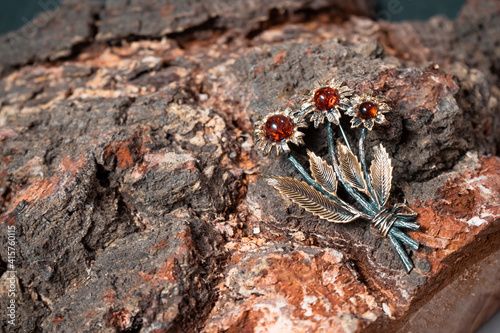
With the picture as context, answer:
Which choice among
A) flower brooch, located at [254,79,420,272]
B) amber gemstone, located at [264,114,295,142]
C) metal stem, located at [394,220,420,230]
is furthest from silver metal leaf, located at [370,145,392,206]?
amber gemstone, located at [264,114,295,142]

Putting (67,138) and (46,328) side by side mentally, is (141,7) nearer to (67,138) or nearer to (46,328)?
(67,138)

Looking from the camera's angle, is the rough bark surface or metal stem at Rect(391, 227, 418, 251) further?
metal stem at Rect(391, 227, 418, 251)

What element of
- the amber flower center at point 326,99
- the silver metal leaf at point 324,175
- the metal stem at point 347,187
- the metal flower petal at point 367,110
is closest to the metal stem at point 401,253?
the metal stem at point 347,187

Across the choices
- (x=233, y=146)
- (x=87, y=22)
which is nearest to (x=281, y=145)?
(x=233, y=146)

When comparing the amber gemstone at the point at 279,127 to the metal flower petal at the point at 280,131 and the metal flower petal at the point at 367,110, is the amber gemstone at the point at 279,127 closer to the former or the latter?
the metal flower petal at the point at 280,131

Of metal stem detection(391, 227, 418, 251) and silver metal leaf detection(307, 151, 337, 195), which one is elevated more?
silver metal leaf detection(307, 151, 337, 195)

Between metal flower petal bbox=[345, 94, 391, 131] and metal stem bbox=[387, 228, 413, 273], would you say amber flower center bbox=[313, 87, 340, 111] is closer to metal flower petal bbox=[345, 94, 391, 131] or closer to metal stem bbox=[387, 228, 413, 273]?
metal flower petal bbox=[345, 94, 391, 131]

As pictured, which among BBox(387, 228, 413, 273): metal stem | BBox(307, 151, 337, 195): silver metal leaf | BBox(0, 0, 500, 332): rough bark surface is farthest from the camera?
BBox(307, 151, 337, 195): silver metal leaf
